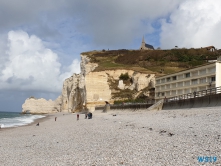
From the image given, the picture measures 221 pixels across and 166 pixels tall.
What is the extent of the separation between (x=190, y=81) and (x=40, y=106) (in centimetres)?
8239

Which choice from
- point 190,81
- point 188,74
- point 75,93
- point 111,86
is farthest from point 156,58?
point 190,81

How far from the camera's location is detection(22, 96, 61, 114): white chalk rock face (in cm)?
10880

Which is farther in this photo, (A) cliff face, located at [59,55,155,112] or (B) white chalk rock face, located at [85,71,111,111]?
(B) white chalk rock face, located at [85,71,111,111]

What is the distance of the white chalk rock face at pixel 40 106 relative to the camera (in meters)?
109

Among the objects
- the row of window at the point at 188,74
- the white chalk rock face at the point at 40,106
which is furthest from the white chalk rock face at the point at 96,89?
the white chalk rock face at the point at 40,106

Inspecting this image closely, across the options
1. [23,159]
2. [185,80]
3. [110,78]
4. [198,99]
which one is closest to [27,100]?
[110,78]

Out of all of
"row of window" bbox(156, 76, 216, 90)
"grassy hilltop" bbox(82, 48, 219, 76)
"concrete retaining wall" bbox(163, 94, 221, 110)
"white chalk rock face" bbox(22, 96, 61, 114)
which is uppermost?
"grassy hilltop" bbox(82, 48, 219, 76)

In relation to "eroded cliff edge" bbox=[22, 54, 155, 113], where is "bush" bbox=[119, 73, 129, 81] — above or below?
above

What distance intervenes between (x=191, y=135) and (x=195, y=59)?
86163mm

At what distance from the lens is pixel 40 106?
115 meters

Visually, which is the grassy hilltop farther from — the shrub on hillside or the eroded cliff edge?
the eroded cliff edge

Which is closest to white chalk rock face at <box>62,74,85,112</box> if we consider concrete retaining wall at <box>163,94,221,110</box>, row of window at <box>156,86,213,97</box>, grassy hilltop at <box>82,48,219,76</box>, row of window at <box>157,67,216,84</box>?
grassy hilltop at <box>82,48,219,76</box>

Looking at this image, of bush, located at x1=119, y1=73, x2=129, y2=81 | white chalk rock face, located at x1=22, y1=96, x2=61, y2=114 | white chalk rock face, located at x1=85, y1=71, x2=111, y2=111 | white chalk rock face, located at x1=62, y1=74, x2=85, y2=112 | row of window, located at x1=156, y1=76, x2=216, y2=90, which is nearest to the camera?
row of window, located at x1=156, y1=76, x2=216, y2=90

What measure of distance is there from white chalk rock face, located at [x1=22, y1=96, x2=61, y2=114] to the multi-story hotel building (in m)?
59.8
